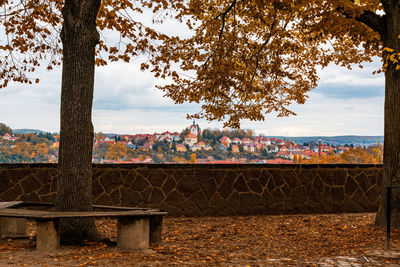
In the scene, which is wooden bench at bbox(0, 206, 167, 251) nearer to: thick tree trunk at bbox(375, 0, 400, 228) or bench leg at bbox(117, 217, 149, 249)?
bench leg at bbox(117, 217, 149, 249)

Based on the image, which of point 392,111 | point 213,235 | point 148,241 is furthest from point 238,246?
point 392,111

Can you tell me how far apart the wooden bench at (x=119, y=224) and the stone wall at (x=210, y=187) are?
3.62 m

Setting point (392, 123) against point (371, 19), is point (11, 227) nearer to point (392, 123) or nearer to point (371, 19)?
point (392, 123)

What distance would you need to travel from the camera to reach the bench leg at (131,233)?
21.6ft

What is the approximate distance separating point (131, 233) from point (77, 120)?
193cm

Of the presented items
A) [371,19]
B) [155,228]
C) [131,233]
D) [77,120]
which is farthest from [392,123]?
[77,120]

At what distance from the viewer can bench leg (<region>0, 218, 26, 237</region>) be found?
7.68 metres

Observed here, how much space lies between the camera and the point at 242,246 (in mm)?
7598

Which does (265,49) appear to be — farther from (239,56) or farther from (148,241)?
(148,241)

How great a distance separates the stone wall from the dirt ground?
534mm

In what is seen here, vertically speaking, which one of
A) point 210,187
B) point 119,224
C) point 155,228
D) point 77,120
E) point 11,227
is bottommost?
point 11,227

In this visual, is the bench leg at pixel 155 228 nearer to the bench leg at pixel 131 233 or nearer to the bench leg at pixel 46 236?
the bench leg at pixel 131 233

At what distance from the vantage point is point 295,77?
14297mm

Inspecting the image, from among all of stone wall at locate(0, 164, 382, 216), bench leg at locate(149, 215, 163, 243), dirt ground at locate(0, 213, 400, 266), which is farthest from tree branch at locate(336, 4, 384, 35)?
bench leg at locate(149, 215, 163, 243)
